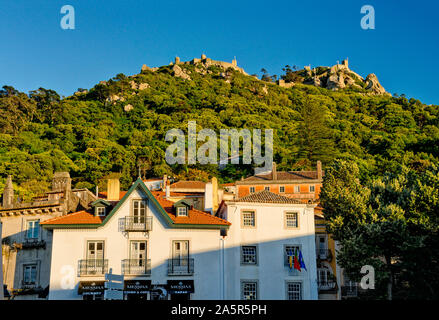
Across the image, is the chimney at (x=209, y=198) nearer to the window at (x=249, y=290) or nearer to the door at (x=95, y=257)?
the window at (x=249, y=290)

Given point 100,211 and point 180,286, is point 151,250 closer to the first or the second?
point 180,286

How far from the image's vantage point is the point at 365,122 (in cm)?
13362

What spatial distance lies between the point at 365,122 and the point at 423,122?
1706 cm

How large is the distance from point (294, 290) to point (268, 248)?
11.1 ft

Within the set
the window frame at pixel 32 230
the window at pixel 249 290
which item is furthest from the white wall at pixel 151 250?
the window frame at pixel 32 230

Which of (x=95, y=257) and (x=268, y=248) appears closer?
(x=95, y=257)

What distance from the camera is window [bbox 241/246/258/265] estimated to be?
34.2 m

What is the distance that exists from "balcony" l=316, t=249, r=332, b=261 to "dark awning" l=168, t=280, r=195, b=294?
12.0 meters

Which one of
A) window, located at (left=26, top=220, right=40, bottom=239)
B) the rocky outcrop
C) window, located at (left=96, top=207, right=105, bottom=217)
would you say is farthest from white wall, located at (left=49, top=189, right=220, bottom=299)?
the rocky outcrop

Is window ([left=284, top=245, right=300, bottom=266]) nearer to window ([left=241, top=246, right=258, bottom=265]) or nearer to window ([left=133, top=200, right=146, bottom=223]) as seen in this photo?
window ([left=241, top=246, right=258, bottom=265])

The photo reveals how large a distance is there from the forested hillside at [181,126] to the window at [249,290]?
3738 centimetres

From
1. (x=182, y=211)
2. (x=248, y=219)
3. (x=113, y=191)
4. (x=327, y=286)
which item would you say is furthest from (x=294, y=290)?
(x=113, y=191)

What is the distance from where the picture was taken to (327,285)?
122 ft

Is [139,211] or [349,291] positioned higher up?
[139,211]
